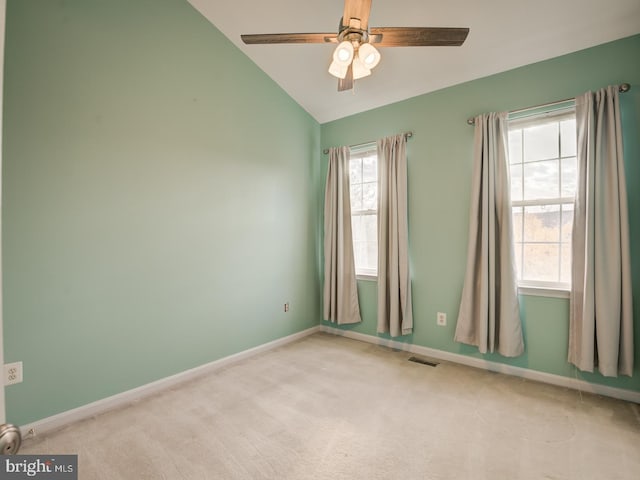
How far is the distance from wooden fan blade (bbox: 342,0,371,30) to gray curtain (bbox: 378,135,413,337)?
175 cm

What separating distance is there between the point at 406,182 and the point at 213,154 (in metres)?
1.90

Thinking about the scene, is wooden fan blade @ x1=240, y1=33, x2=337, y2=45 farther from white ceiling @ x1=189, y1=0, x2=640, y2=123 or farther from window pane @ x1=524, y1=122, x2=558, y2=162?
window pane @ x1=524, y1=122, x2=558, y2=162

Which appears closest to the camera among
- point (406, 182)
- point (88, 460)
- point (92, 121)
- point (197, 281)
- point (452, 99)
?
point (88, 460)

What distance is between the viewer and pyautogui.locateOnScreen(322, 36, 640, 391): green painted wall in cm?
246

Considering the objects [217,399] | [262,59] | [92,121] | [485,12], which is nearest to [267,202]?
[262,59]

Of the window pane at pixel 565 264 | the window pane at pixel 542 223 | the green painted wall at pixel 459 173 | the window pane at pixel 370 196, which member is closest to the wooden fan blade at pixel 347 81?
the green painted wall at pixel 459 173

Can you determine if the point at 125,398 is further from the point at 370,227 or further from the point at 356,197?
the point at 356,197

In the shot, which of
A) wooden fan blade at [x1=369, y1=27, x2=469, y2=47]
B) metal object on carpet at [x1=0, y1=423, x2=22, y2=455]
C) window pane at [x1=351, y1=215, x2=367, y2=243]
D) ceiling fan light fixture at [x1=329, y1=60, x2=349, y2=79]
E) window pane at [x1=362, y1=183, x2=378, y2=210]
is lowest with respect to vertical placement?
metal object on carpet at [x1=0, y1=423, x2=22, y2=455]

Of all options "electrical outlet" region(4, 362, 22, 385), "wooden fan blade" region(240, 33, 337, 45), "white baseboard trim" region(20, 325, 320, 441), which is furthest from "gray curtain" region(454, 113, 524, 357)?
"electrical outlet" region(4, 362, 22, 385)

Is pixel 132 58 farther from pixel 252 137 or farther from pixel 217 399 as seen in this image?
pixel 217 399

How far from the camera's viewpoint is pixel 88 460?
73.6 inches

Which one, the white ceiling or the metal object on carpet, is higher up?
the white ceiling

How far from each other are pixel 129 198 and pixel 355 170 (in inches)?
95.0

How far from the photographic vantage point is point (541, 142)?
2842 millimetres
